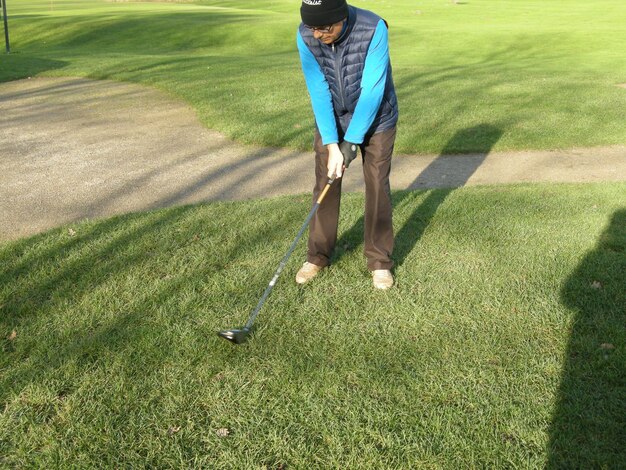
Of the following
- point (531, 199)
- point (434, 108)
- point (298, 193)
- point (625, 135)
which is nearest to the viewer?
point (531, 199)

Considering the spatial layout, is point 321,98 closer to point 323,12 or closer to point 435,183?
point 323,12

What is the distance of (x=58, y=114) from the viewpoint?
1135 cm

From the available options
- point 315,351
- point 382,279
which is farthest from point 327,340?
point 382,279

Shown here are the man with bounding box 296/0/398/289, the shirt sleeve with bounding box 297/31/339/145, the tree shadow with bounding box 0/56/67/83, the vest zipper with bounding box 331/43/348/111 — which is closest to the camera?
the man with bounding box 296/0/398/289

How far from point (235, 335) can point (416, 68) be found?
13934 millimetres

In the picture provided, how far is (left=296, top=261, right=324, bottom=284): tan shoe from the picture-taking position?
4664mm

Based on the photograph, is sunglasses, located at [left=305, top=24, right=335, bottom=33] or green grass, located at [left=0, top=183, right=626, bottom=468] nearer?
green grass, located at [left=0, top=183, right=626, bottom=468]

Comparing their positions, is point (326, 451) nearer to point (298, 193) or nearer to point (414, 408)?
point (414, 408)

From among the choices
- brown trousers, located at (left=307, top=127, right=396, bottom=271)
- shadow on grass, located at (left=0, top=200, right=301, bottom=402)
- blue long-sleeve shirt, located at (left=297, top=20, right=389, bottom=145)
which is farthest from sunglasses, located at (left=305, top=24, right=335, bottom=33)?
shadow on grass, located at (left=0, top=200, right=301, bottom=402)

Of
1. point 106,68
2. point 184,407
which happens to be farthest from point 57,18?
point 184,407

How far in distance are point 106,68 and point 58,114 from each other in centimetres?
522

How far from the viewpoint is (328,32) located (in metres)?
3.91

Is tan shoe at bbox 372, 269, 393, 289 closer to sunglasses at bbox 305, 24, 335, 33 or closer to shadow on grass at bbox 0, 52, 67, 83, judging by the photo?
sunglasses at bbox 305, 24, 335, 33

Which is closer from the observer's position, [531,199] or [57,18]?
[531,199]
